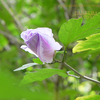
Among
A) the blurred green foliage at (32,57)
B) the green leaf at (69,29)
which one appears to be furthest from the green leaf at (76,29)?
the blurred green foliage at (32,57)

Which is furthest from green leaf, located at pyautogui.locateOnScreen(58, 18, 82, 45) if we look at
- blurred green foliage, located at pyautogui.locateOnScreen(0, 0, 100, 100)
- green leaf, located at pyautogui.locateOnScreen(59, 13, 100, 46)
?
blurred green foliage, located at pyautogui.locateOnScreen(0, 0, 100, 100)

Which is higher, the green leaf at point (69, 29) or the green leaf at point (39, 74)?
the green leaf at point (69, 29)

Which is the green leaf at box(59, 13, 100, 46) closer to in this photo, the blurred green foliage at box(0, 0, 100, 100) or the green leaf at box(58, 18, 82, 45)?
the green leaf at box(58, 18, 82, 45)

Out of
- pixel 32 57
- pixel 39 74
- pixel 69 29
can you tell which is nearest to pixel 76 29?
pixel 69 29

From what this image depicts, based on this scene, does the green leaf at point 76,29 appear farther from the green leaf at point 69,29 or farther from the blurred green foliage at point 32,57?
the blurred green foliage at point 32,57

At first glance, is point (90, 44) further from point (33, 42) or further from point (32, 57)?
point (32, 57)
